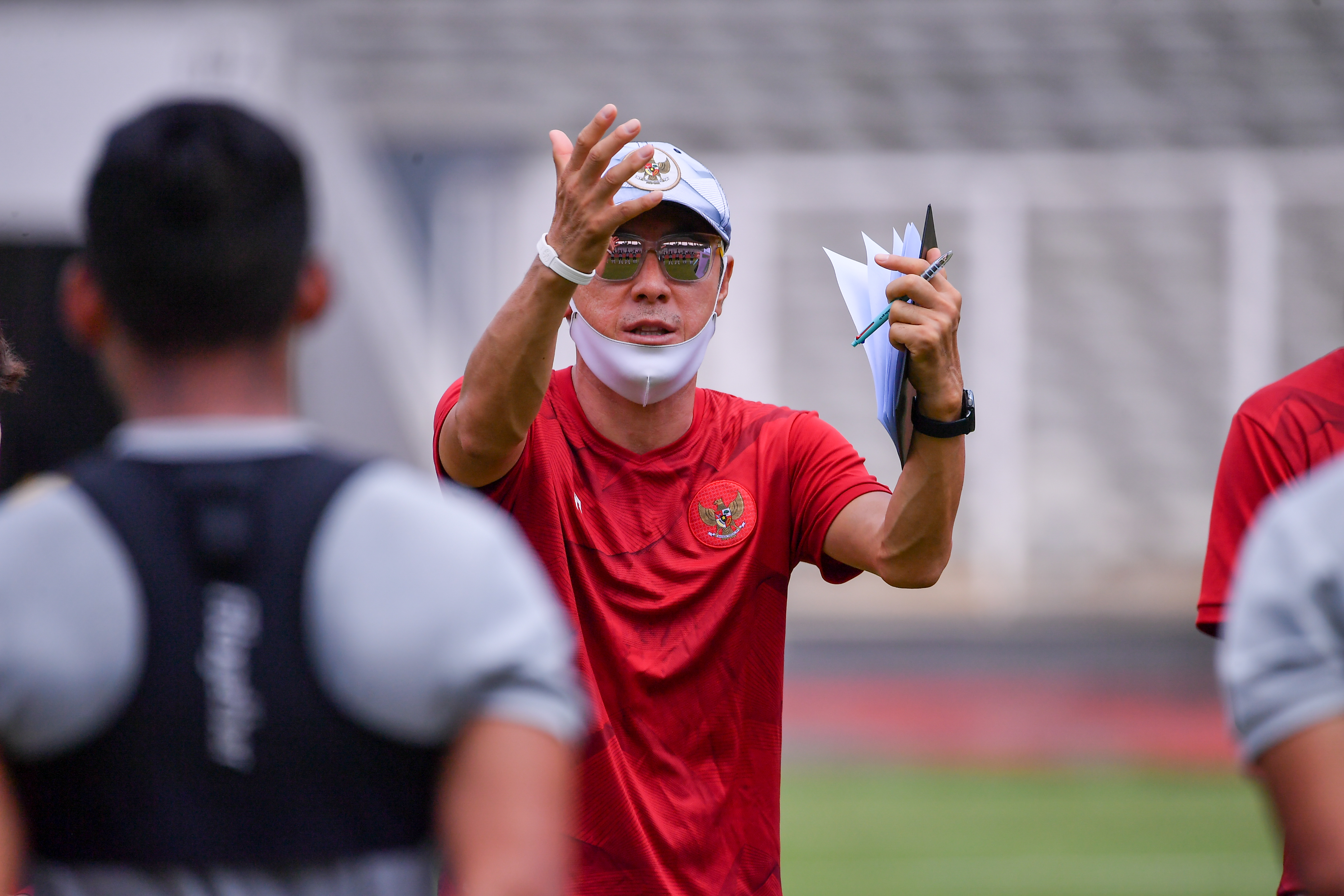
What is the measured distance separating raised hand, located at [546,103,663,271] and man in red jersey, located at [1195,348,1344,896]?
1106 mm

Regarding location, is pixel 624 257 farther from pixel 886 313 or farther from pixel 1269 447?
pixel 1269 447

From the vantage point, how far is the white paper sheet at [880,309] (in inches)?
111

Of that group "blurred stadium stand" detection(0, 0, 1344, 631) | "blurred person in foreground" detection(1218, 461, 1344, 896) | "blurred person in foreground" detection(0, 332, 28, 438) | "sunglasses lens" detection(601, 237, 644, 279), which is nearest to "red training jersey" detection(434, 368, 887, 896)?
"sunglasses lens" detection(601, 237, 644, 279)

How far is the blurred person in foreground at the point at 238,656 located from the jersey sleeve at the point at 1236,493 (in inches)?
59.5

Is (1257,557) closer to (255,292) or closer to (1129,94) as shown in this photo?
(255,292)

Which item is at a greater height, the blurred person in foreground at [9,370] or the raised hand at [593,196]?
the raised hand at [593,196]

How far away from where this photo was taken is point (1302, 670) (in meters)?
1.54

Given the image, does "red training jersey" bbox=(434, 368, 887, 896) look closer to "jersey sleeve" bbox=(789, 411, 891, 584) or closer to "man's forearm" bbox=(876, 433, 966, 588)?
"jersey sleeve" bbox=(789, 411, 891, 584)

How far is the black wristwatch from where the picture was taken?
2797 millimetres

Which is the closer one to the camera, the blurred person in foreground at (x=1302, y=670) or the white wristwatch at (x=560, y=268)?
the blurred person in foreground at (x=1302, y=670)

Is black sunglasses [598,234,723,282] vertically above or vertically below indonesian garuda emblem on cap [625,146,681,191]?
below

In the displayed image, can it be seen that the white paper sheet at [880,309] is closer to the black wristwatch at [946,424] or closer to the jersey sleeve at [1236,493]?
the black wristwatch at [946,424]

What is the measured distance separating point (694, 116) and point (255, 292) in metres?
12.7

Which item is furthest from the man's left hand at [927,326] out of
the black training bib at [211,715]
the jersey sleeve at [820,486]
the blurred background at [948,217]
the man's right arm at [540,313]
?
the blurred background at [948,217]
